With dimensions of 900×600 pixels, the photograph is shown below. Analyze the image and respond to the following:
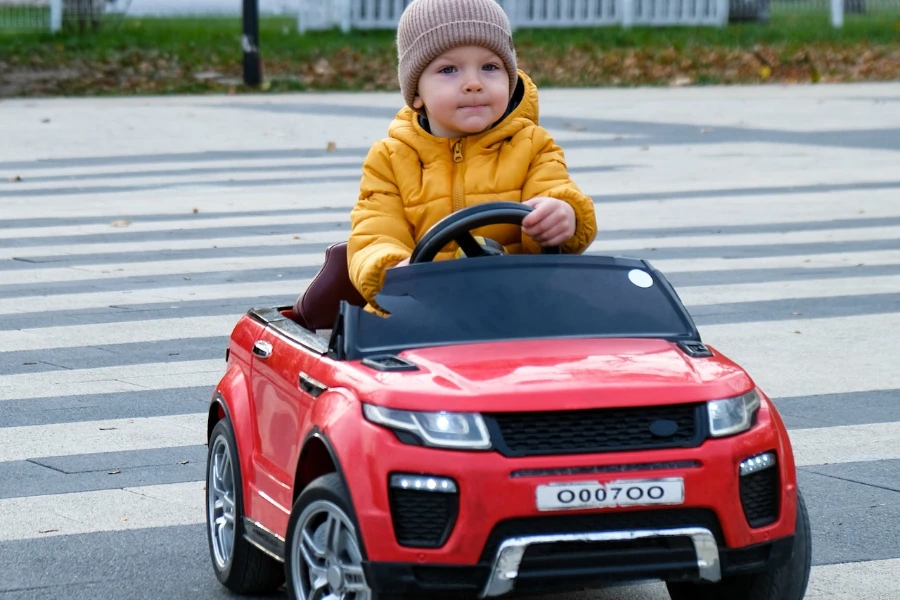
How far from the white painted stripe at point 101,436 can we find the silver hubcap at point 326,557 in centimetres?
246

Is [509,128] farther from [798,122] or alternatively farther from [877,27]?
[877,27]

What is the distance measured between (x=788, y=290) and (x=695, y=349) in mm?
5665

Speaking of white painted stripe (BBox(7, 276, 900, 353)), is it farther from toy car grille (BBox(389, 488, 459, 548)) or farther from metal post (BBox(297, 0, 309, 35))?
metal post (BBox(297, 0, 309, 35))

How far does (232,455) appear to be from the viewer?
4.60 meters

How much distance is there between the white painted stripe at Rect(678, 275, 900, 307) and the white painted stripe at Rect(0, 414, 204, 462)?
132 inches

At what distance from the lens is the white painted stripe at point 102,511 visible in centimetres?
529

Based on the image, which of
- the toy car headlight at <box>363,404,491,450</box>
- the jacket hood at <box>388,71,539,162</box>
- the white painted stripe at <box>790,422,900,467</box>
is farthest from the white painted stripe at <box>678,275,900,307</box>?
the toy car headlight at <box>363,404,491,450</box>

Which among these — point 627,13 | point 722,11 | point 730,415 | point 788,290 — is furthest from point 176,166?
point 722,11

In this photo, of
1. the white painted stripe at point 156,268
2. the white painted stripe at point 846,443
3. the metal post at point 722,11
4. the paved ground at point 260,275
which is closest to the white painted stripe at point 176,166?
the paved ground at point 260,275

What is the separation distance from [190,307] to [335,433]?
556 cm

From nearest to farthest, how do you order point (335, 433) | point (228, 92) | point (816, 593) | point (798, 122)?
point (335, 433)
point (816, 593)
point (798, 122)
point (228, 92)

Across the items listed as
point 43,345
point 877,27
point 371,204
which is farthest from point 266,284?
point 877,27

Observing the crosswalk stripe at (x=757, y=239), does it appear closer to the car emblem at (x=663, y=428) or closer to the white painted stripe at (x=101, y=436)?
the white painted stripe at (x=101, y=436)

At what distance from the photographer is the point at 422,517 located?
3.52m
